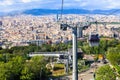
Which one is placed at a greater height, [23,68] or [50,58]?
[23,68]

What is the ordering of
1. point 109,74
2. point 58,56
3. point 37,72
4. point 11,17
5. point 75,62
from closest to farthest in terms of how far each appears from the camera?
point 75,62, point 109,74, point 37,72, point 58,56, point 11,17

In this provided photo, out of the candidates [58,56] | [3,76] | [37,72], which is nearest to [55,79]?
[37,72]

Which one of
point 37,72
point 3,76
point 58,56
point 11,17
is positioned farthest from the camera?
point 11,17

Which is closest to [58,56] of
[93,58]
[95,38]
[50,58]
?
[50,58]

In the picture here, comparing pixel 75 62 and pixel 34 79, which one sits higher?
pixel 75 62

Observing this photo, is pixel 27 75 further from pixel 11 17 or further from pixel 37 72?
pixel 11 17

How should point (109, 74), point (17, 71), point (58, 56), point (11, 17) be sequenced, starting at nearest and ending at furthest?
point (109, 74), point (17, 71), point (58, 56), point (11, 17)

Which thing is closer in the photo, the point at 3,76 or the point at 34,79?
the point at 3,76

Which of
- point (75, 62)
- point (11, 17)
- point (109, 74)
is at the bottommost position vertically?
point (11, 17)

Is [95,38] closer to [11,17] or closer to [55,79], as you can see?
[55,79]
